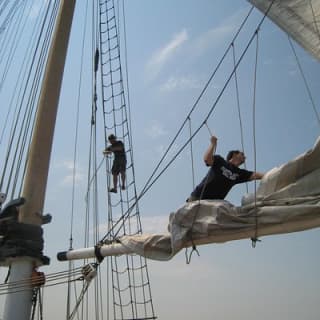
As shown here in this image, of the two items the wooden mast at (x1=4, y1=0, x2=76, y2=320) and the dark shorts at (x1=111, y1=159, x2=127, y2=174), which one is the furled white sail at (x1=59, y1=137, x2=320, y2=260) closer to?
the wooden mast at (x1=4, y1=0, x2=76, y2=320)

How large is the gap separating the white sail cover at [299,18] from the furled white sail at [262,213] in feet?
6.94

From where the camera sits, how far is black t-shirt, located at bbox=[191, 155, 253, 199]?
4.43m

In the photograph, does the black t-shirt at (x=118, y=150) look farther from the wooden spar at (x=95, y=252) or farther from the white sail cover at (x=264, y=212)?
the white sail cover at (x=264, y=212)

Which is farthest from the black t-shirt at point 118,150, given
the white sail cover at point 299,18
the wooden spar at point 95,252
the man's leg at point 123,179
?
the white sail cover at point 299,18

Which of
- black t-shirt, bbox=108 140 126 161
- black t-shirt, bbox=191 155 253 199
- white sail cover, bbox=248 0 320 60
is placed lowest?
black t-shirt, bbox=191 155 253 199

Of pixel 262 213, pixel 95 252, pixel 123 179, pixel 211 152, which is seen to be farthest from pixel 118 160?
pixel 262 213

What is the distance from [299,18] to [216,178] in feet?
7.86

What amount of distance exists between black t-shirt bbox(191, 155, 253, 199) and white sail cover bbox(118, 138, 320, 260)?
12.8 inches

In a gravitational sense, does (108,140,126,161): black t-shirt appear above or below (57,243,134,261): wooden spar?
above

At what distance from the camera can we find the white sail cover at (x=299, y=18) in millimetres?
5051

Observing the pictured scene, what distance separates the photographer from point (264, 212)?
377 centimetres

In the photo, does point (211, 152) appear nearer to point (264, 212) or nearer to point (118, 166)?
point (264, 212)

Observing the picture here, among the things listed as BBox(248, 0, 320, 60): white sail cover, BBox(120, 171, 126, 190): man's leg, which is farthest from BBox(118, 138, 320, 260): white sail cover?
BBox(120, 171, 126, 190): man's leg

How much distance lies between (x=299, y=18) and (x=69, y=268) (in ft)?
15.4
